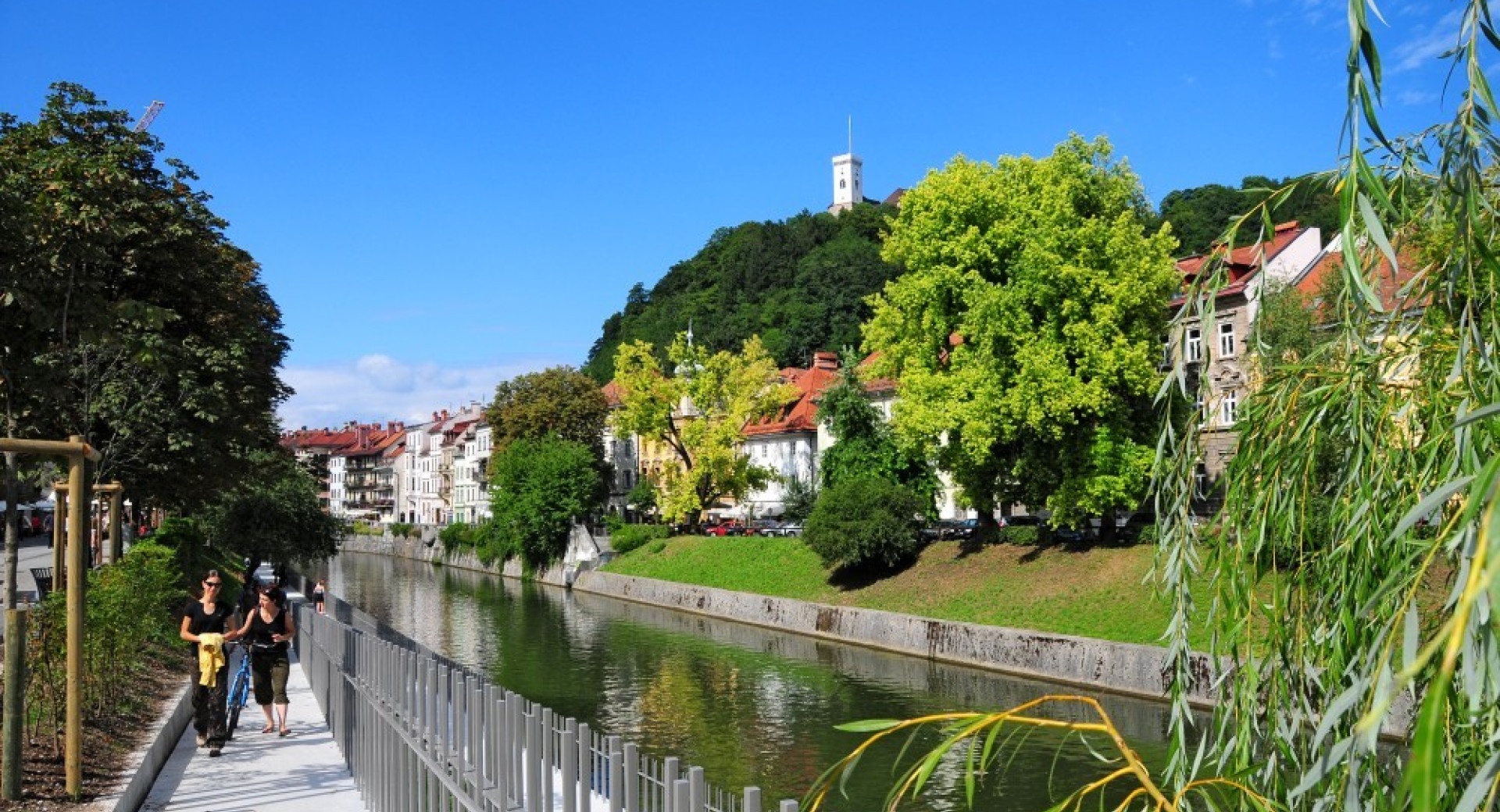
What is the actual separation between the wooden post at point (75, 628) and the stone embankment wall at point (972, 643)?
14930 millimetres

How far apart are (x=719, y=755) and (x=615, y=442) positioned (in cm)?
7253

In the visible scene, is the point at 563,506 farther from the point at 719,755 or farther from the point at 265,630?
the point at 265,630

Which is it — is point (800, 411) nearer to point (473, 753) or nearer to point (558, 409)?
point (558, 409)

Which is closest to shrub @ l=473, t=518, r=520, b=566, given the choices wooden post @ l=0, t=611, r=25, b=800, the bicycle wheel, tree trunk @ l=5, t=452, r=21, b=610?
the bicycle wheel

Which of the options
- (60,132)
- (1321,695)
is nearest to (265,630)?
(1321,695)

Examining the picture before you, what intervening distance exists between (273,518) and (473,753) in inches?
1587

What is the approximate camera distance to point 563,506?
61.4 m

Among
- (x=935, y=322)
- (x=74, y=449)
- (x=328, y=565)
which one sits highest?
(x=935, y=322)

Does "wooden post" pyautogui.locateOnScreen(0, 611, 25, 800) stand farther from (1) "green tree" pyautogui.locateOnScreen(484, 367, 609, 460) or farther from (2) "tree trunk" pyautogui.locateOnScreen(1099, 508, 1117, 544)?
(1) "green tree" pyautogui.locateOnScreen(484, 367, 609, 460)

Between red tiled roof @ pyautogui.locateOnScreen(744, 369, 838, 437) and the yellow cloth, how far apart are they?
57185 mm

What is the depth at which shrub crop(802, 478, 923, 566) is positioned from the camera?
1499 inches

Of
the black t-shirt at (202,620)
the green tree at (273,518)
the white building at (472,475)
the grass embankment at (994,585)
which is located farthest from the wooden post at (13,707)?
the white building at (472,475)

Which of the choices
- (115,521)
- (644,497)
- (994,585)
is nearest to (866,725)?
(115,521)

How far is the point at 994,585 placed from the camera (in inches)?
1396
